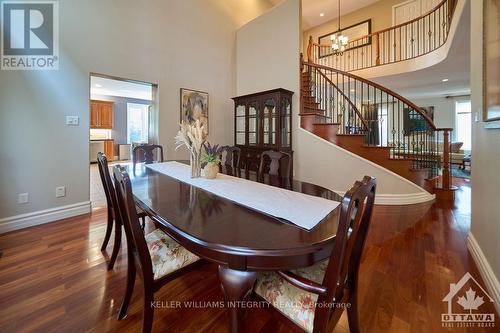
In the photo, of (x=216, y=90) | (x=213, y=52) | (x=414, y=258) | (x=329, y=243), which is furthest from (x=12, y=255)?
(x=213, y=52)

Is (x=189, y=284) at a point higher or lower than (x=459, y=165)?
lower

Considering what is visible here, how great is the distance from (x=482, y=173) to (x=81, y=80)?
4.49 metres

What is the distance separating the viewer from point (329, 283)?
2.70 feet

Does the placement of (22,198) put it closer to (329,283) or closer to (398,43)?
(329,283)

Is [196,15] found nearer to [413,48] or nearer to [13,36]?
[13,36]

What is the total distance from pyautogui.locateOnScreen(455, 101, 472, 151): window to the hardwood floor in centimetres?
754

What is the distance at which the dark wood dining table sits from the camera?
838 millimetres

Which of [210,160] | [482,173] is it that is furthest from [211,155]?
[482,173]

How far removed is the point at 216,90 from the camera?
4793mm

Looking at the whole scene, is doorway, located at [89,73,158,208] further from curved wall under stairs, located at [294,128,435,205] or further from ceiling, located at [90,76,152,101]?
curved wall under stairs, located at [294,128,435,205]

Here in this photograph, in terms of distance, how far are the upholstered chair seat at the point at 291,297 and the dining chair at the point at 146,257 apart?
45 cm

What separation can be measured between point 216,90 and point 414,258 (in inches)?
168

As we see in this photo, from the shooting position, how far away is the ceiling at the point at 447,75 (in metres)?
3.46

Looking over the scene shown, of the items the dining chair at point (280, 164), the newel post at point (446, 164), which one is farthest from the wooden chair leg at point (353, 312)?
the newel post at point (446, 164)
